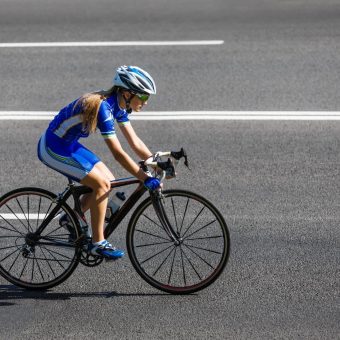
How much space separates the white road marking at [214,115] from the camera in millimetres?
12289

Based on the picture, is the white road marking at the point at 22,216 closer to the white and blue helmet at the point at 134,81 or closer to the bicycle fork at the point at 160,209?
the bicycle fork at the point at 160,209

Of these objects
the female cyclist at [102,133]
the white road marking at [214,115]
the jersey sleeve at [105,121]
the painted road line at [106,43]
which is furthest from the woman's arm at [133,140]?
the painted road line at [106,43]

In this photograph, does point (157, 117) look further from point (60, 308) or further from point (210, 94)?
point (60, 308)

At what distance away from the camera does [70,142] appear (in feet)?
26.7

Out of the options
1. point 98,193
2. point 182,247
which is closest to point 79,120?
point 98,193

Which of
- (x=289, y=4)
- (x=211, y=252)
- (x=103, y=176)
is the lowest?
(x=289, y=4)

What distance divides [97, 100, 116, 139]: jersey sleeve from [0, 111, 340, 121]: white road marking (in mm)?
4563

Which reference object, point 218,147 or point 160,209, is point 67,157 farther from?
point 218,147

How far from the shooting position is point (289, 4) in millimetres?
16562

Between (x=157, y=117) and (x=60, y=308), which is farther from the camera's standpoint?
(x=157, y=117)

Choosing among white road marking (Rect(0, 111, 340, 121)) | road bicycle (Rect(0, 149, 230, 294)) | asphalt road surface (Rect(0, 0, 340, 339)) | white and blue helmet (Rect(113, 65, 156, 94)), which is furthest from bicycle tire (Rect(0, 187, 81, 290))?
white road marking (Rect(0, 111, 340, 121))

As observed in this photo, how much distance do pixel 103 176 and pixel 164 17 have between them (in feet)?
27.7

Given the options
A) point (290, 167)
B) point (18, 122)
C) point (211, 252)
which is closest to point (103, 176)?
point (211, 252)

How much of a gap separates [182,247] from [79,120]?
1576mm
